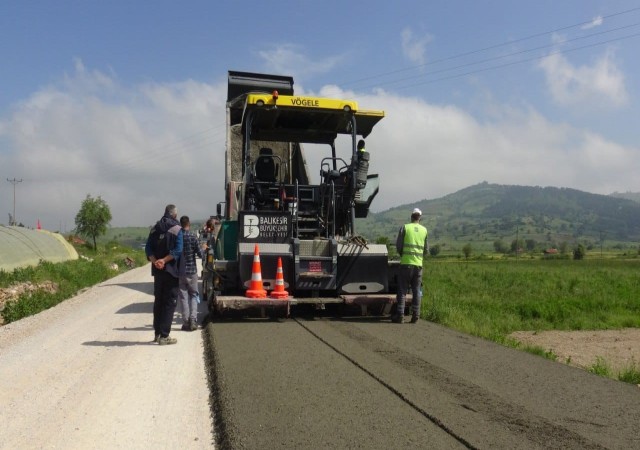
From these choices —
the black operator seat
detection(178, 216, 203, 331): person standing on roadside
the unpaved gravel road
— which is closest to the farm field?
the black operator seat

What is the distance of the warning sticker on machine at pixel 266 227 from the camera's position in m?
9.34

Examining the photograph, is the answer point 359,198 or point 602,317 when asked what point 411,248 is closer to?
point 359,198

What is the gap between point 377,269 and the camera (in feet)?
31.5

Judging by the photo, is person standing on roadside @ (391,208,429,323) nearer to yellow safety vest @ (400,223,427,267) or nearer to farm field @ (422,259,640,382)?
yellow safety vest @ (400,223,427,267)

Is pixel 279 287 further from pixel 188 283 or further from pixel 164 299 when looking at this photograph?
pixel 164 299

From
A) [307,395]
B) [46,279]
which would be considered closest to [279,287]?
[307,395]

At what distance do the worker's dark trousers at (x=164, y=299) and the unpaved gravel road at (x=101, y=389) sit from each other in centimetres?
26

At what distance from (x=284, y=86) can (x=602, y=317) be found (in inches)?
381

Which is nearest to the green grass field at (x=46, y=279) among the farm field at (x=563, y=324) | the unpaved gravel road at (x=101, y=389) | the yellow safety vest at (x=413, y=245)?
the unpaved gravel road at (x=101, y=389)

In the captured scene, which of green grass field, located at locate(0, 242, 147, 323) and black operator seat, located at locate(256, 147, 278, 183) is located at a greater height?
black operator seat, located at locate(256, 147, 278, 183)

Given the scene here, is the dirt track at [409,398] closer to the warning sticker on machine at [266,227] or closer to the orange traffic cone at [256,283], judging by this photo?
the orange traffic cone at [256,283]

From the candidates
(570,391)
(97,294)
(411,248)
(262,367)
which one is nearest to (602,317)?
(411,248)

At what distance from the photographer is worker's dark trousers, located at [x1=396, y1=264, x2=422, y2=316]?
9102mm

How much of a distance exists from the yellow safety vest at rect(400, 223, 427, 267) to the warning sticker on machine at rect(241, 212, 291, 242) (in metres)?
1.86
